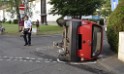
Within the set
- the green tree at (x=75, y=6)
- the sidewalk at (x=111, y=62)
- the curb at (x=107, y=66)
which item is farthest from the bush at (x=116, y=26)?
the green tree at (x=75, y=6)

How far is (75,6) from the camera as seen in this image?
4031 cm

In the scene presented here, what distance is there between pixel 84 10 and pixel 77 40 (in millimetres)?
28636

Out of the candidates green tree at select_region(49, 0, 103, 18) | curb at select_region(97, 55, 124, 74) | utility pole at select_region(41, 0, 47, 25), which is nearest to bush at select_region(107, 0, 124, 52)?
curb at select_region(97, 55, 124, 74)

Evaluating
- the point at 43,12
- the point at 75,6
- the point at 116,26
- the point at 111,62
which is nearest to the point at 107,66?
the point at 111,62

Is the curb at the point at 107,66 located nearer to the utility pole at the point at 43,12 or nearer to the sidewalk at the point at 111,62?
the sidewalk at the point at 111,62

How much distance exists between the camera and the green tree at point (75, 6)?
131 ft

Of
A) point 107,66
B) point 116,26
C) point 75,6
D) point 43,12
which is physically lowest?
point 107,66

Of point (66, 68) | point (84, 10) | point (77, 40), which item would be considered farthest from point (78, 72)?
point (84, 10)

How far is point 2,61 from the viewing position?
41.3 feet

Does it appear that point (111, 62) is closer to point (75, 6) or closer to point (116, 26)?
point (116, 26)

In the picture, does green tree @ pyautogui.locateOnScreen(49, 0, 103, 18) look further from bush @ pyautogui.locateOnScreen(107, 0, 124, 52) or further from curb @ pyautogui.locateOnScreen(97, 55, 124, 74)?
curb @ pyautogui.locateOnScreen(97, 55, 124, 74)

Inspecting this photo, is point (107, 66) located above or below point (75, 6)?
below

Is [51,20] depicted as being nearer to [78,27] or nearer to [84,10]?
[84,10]

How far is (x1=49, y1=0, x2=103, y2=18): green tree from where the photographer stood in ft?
131
